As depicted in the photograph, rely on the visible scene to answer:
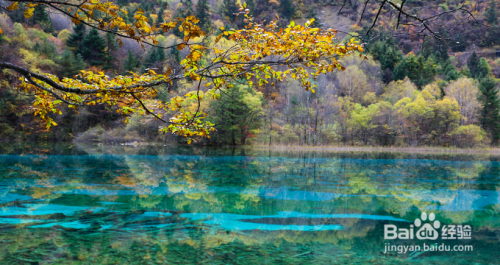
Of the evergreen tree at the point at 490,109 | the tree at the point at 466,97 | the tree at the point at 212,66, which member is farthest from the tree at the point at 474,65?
the tree at the point at 212,66

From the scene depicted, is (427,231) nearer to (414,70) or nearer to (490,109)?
(490,109)

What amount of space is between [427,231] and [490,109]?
143 ft

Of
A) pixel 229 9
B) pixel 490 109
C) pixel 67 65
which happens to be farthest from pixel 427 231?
pixel 229 9

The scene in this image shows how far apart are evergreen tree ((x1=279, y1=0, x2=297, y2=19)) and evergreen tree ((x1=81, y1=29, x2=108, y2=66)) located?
163 ft

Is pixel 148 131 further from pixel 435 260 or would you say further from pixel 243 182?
pixel 435 260

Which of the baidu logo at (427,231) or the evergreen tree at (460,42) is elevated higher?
the evergreen tree at (460,42)

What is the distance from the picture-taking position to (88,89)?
3.75m

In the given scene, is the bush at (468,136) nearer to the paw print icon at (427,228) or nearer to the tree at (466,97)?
the tree at (466,97)

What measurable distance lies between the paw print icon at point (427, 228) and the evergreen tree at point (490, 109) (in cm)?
4131

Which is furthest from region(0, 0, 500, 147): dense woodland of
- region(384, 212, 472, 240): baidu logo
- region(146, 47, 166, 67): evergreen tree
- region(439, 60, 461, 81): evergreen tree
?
region(384, 212, 472, 240): baidu logo

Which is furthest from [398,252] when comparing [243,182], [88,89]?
[243,182]

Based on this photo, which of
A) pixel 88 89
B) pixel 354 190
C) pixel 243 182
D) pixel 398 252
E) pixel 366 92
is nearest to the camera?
pixel 88 89

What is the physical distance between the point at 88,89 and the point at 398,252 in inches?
183

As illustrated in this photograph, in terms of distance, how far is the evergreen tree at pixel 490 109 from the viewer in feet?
127
